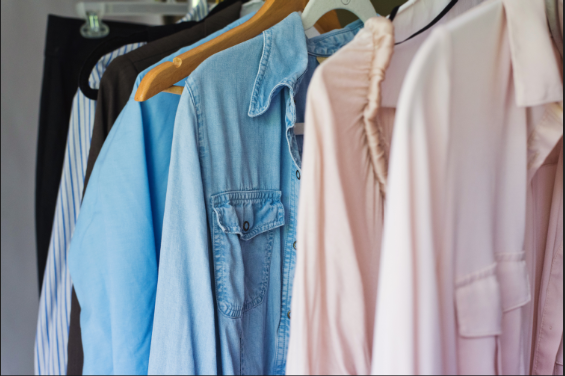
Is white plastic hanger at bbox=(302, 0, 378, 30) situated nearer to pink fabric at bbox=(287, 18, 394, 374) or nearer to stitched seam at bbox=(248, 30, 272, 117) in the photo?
stitched seam at bbox=(248, 30, 272, 117)

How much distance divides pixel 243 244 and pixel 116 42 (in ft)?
1.53

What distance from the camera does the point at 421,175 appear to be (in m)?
0.30

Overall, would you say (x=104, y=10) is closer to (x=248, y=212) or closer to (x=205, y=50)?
(x=205, y=50)

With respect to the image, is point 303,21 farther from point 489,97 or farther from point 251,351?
point 251,351

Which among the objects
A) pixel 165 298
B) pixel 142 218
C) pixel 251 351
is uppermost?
pixel 142 218

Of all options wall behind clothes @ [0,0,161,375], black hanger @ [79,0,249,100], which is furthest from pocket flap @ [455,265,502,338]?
wall behind clothes @ [0,0,161,375]

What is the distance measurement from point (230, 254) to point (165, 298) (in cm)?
10

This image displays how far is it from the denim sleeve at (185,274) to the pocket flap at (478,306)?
0.98 ft

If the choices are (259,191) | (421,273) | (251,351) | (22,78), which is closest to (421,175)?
(421,273)

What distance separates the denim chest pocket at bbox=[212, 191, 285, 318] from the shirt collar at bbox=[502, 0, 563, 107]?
347mm

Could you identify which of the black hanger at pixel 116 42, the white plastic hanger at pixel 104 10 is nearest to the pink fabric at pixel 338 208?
the black hanger at pixel 116 42

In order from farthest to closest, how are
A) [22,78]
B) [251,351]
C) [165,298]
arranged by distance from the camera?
[22,78]
[251,351]
[165,298]

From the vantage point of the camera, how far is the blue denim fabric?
54cm

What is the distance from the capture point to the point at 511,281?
1.34ft
